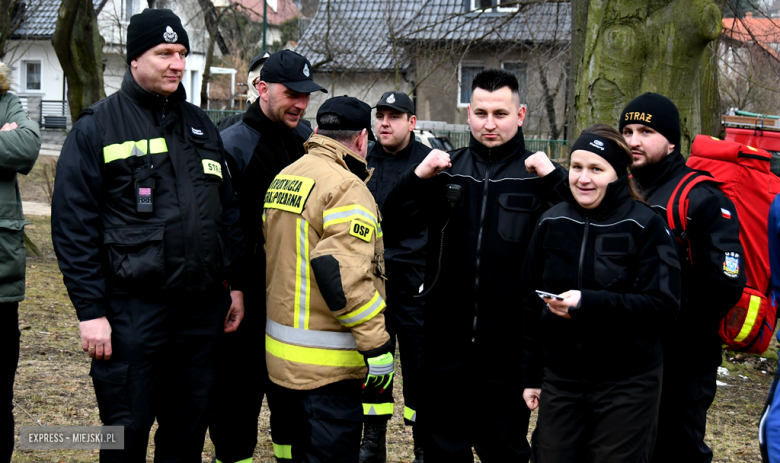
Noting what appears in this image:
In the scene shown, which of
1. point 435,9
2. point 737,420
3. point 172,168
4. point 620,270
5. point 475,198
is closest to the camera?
point 620,270

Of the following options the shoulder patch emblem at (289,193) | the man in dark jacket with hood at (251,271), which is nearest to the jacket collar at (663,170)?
the shoulder patch emblem at (289,193)

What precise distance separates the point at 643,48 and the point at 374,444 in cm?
371

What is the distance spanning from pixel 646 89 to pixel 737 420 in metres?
2.72

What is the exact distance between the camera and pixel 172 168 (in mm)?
3385

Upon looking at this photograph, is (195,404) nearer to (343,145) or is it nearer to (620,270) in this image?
(343,145)

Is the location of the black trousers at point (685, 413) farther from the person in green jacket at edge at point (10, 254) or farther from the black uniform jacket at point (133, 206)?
the person in green jacket at edge at point (10, 254)

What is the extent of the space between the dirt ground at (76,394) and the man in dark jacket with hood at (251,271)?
2.00ft

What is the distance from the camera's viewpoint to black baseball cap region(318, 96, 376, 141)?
354 centimetres

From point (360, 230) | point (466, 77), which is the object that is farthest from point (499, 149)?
point (466, 77)

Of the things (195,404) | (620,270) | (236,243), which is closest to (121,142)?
(236,243)

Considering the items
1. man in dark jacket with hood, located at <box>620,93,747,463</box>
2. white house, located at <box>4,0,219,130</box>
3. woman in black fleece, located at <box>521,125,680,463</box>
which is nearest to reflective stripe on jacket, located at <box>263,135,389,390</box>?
woman in black fleece, located at <box>521,125,680,463</box>

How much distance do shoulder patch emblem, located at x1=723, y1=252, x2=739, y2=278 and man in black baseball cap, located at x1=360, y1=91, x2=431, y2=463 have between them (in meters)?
1.93

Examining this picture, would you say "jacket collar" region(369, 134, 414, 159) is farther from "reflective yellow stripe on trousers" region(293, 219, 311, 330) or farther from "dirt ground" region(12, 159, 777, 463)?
"reflective yellow stripe on trousers" region(293, 219, 311, 330)

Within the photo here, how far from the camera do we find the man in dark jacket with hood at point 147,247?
315cm
